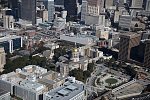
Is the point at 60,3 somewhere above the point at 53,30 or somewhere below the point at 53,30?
above

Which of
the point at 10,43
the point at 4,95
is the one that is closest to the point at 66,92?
the point at 4,95

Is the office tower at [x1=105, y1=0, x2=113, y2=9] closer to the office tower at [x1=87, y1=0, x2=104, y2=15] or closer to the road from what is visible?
the office tower at [x1=87, y1=0, x2=104, y2=15]

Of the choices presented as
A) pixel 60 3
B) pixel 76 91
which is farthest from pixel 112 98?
pixel 60 3

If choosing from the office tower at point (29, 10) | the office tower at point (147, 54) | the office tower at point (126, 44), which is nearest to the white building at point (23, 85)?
the office tower at point (126, 44)

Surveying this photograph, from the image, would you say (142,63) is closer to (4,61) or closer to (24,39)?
(4,61)

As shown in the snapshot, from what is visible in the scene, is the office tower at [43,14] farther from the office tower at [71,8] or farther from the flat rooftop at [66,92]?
the flat rooftop at [66,92]

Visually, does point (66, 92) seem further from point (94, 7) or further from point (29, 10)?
point (94, 7)
